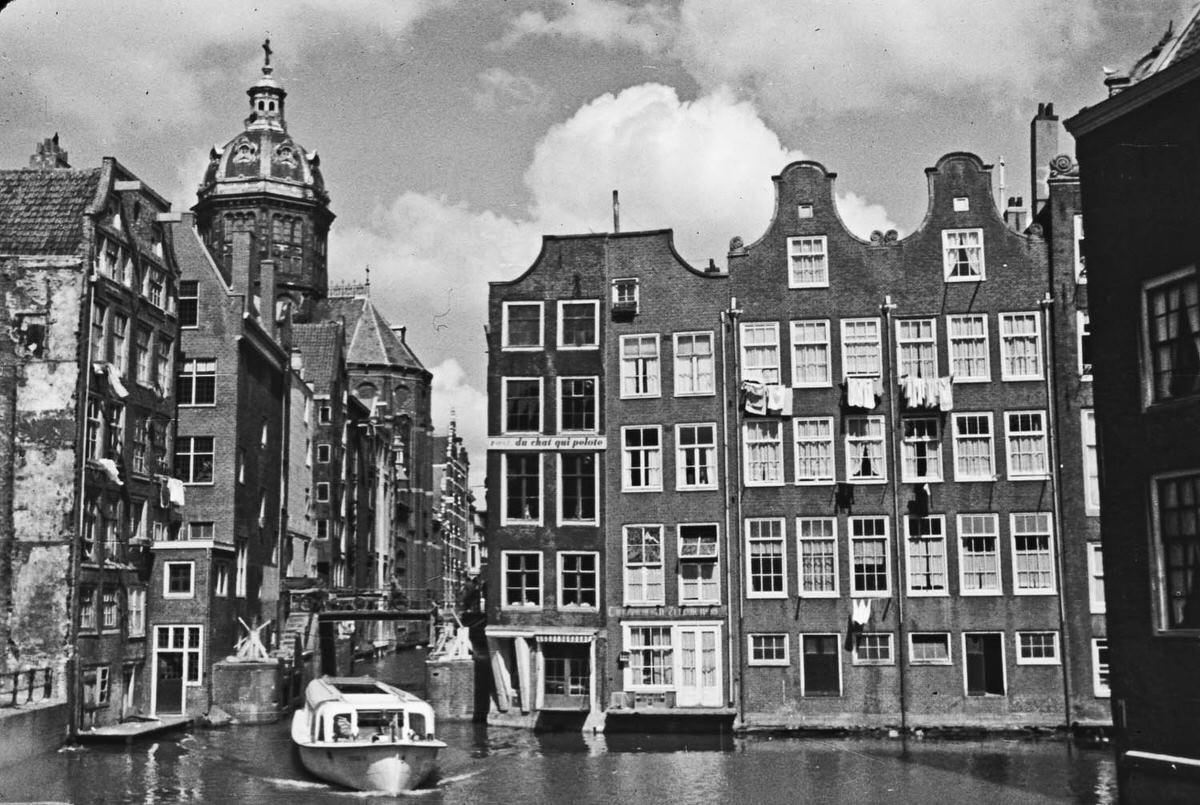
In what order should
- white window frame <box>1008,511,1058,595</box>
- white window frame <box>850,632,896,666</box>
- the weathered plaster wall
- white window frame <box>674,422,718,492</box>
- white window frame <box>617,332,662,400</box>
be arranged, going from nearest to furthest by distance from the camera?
the weathered plaster wall, white window frame <box>1008,511,1058,595</box>, white window frame <box>850,632,896,666</box>, white window frame <box>674,422,718,492</box>, white window frame <box>617,332,662,400</box>

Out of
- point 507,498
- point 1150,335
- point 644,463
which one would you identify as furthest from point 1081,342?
point 1150,335

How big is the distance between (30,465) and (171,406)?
9025mm

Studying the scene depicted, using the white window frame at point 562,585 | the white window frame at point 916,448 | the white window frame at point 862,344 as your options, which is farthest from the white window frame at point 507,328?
the white window frame at point 916,448

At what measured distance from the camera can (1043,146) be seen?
2079 inches

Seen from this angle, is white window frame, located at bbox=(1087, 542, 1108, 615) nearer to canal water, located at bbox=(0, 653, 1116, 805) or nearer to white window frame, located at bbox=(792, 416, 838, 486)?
canal water, located at bbox=(0, 653, 1116, 805)

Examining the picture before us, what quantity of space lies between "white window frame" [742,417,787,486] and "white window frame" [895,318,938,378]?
472 cm

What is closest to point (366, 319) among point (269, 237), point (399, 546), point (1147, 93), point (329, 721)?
point (269, 237)

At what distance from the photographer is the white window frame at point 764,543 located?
47.4 meters

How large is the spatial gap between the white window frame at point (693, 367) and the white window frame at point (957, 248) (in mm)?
8468

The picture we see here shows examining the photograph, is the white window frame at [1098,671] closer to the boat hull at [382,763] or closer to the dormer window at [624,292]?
the dormer window at [624,292]

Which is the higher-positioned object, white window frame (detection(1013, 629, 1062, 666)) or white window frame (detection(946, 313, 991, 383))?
white window frame (detection(946, 313, 991, 383))

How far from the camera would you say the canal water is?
1357 inches

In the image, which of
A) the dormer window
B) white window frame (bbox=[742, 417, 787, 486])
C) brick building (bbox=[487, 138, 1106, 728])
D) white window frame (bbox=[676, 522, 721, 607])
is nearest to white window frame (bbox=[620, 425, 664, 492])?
brick building (bbox=[487, 138, 1106, 728])

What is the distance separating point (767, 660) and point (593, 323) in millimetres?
13203
